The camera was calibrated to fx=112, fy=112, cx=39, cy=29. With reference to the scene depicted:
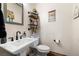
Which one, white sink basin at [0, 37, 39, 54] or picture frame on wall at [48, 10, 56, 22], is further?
picture frame on wall at [48, 10, 56, 22]

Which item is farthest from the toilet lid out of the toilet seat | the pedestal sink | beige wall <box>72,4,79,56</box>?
beige wall <box>72,4,79,56</box>

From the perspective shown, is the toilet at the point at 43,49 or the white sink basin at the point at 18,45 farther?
the toilet at the point at 43,49

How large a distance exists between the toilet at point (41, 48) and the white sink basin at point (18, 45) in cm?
6

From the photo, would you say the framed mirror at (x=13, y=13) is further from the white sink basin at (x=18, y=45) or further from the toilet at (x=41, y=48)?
the toilet at (x=41, y=48)

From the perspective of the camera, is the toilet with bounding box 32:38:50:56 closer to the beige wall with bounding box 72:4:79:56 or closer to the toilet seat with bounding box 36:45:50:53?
the toilet seat with bounding box 36:45:50:53

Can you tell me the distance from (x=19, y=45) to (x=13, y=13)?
0.44m

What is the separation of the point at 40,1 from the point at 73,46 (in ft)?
2.44

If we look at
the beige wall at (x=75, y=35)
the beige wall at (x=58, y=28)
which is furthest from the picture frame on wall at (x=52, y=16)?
the beige wall at (x=75, y=35)

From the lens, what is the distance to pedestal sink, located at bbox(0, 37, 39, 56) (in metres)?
1.33

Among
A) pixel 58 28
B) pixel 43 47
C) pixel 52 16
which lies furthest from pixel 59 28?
pixel 43 47

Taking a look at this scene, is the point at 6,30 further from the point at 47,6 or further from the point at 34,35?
the point at 47,6

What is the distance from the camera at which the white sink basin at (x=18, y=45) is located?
1321 mm

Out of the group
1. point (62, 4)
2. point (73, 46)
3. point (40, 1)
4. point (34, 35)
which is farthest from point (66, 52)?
point (40, 1)

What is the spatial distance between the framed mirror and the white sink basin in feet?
0.82
